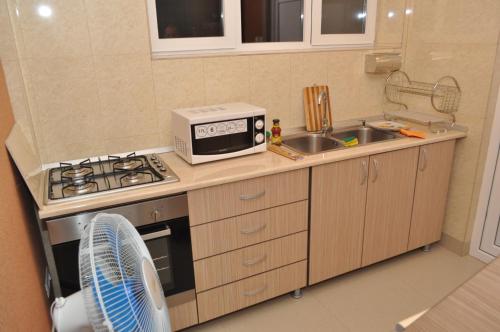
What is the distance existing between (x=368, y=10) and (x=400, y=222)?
4.80ft

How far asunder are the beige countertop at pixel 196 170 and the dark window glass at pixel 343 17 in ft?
2.91

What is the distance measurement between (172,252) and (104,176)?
50 cm

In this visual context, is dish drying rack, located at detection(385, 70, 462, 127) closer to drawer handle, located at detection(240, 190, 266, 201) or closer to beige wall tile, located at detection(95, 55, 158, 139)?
drawer handle, located at detection(240, 190, 266, 201)

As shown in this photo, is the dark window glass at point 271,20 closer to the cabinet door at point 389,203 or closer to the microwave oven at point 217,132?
the microwave oven at point 217,132

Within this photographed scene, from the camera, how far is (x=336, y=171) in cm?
205

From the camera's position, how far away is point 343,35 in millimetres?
2549

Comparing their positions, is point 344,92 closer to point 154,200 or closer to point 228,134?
point 228,134

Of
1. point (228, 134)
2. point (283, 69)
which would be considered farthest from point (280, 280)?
point (283, 69)

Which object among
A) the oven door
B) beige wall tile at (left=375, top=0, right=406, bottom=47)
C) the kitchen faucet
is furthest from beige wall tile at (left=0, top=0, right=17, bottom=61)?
beige wall tile at (left=375, top=0, right=406, bottom=47)

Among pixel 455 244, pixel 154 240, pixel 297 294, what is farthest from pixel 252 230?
pixel 455 244

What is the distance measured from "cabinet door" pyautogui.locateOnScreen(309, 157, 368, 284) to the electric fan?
1161 mm

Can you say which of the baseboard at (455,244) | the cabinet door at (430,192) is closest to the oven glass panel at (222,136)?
the cabinet door at (430,192)

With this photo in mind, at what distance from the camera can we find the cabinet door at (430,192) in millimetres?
2367

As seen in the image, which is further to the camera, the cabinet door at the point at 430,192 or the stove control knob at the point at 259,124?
the cabinet door at the point at 430,192
